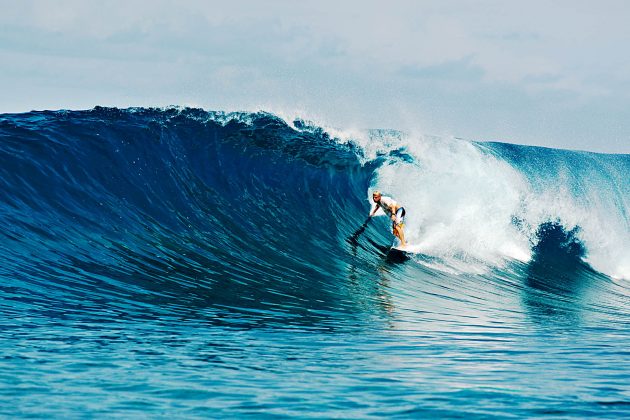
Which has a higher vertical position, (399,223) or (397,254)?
(399,223)

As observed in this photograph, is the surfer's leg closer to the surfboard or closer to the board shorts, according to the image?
the board shorts

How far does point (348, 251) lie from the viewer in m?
13.3

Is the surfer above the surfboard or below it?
above

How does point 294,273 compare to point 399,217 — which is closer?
point 294,273

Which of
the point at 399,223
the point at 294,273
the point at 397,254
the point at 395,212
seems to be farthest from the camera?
the point at 397,254

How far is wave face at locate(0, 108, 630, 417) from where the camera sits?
5.41 m

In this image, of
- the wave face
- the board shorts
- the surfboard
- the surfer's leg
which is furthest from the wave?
the board shorts

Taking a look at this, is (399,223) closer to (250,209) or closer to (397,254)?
(397,254)

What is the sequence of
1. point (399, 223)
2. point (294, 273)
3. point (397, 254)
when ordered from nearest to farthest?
point (294, 273), point (399, 223), point (397, 254)

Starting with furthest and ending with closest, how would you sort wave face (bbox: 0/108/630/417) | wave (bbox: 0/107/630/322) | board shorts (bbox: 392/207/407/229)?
board shorts (bbox: 392/207/407/229)
wave (bbox: 0/107/630/322)
wave face (bbox: 0/108/630/417)

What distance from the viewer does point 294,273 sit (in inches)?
444

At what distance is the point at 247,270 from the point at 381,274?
2.22 m

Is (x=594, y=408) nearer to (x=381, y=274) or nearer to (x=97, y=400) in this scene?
(x=97, y=400)

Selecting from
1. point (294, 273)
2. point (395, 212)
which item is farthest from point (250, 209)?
point (294, 273)
